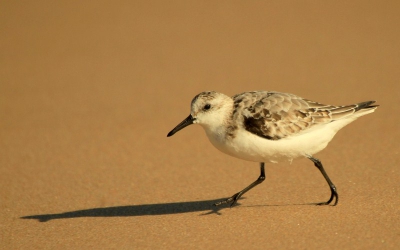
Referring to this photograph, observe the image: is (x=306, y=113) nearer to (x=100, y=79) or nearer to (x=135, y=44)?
(x=100, y=79)

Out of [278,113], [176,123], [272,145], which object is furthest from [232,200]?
[176,123]

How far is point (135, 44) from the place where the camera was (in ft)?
56.0

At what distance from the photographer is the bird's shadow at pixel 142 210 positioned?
24.7 feet

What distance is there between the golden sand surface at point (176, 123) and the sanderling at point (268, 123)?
0.78m

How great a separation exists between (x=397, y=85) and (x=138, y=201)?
684 cm

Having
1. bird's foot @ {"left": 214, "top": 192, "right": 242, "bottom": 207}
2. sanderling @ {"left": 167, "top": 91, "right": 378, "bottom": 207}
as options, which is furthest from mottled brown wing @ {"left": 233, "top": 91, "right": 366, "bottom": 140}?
bird's foot @ {"left": 214, "top": 192, "right": 242, "bottom": 207}

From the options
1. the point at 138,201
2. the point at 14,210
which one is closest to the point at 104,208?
the point at 138,201

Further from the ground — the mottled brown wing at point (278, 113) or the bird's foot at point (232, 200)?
the mottled brown wing at point (278, 113)

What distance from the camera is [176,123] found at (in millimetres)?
11406

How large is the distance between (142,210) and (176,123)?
393 centimetres

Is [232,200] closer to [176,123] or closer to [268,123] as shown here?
[268,123]

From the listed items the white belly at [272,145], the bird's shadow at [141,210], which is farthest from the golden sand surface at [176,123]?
the white belly at [272,145]

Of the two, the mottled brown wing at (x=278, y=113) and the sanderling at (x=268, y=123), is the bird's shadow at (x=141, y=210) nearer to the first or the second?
the sanderling at (x=268, y=123)

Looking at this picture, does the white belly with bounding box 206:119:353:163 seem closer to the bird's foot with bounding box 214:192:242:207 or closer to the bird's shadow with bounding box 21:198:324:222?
the bird's foot with bounding box 214:192:242:207
